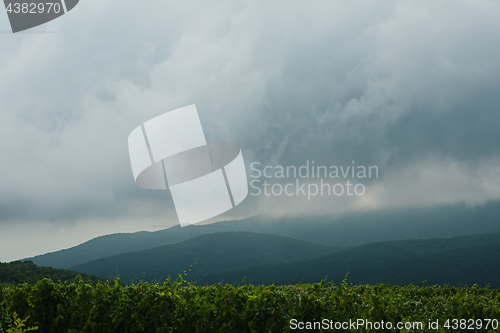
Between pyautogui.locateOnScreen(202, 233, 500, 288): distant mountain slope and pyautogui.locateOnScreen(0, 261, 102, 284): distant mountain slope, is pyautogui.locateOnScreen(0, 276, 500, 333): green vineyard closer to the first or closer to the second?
pyautogui.locateOnScreen(0, 261, 102, 284): distant mountain slope

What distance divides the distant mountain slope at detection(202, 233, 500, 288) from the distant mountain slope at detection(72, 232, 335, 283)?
6.85 metres

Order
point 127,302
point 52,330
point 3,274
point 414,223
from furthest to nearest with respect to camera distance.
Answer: point 414,223 < point 3,274 < point 52,330 < point 127,302

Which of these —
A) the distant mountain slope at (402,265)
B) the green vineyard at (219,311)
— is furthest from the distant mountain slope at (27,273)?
the distant mountain slope at (402,265)

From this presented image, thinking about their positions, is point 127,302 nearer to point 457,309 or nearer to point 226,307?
point 226,307

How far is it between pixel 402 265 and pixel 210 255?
36.3 metres

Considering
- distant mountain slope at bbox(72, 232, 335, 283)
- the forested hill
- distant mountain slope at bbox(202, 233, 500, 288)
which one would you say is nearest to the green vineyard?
the forested hill

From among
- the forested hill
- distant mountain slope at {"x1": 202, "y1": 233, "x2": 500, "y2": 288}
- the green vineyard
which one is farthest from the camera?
the forested hill

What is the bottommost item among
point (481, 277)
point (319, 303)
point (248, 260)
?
point (481, 277)

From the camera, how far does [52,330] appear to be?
6031mm

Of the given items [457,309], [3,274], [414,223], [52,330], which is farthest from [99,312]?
[414,223]

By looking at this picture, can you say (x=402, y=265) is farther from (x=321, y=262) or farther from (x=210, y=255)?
(x=210, y=255)

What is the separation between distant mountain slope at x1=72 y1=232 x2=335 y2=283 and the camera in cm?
6412

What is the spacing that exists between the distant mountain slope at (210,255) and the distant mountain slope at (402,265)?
685cm

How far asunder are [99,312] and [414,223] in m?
103
